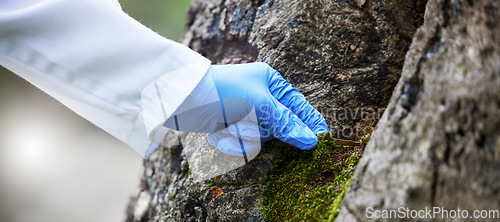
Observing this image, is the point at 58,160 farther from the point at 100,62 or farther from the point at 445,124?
the point at 445,124

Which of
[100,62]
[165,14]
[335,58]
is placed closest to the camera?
[100,62]

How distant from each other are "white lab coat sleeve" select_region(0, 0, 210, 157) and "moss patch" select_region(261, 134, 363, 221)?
0.57 metres

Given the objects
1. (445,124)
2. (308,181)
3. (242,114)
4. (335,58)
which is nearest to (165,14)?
(335,58)

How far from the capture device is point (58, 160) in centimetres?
480

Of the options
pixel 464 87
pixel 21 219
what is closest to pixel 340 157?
pixel 464 87

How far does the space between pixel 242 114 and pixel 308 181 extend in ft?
1.30

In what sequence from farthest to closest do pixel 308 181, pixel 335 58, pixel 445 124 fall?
pixel 335 58
pixel 308 181
pixel 445 124

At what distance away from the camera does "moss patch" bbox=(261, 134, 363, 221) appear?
1204 millimetres

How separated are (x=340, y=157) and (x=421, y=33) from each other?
640 millimetres

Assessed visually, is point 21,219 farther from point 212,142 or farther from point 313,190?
point 313,190

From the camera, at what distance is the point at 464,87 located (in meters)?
0.74

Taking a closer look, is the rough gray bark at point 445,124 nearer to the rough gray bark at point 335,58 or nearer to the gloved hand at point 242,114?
the gloved hand at point 242,114

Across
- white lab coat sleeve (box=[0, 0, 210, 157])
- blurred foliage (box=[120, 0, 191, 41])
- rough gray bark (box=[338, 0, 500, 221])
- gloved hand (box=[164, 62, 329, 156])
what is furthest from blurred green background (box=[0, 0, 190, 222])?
rough gray bark (box=[338, 0, 500, 221])

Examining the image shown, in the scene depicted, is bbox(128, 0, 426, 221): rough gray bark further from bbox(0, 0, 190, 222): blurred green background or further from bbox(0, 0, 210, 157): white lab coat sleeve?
bbox(0, 0, 190, 222): blurred green background
